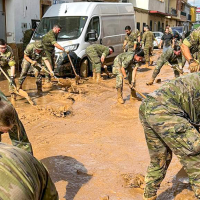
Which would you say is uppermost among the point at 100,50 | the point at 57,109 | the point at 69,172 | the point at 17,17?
the point at 17,17

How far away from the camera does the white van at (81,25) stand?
10.1 meters

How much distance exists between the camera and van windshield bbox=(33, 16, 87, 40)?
1019cm

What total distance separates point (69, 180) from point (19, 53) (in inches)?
378

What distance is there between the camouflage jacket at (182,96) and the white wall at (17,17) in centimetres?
1081

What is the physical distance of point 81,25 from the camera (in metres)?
10.2

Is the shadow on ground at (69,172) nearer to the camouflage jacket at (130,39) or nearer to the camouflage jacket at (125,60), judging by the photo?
the camouflage jacket at (125,60)

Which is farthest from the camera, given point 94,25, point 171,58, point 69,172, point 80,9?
point 94,25

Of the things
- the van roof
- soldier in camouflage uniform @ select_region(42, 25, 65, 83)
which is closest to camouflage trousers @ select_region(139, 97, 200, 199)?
soldier in camouflage uniform @ select_region(42, 25, 65, 83)

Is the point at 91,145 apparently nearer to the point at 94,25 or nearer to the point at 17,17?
the point at 94,25

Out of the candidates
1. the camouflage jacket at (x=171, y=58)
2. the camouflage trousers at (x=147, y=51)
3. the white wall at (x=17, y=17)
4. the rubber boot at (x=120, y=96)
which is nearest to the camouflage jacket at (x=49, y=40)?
the rubber boot at (x=120, y=96)

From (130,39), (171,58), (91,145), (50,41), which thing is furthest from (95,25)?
(91,145)

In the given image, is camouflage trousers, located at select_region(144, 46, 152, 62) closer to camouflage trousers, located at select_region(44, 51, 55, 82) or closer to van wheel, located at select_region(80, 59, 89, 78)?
van wheel, located at select_region(80, 59, 89, 78)

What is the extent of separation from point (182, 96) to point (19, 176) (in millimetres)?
1726

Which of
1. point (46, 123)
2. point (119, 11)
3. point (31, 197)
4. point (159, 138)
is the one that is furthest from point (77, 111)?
point (119, 11)
